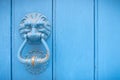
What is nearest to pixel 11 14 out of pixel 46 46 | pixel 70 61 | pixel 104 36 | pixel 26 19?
pixel 26 19

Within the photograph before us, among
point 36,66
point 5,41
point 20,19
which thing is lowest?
point 36,66

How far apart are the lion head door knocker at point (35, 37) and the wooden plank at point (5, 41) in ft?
0.27

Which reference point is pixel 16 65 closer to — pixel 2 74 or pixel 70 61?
pixel 2 74

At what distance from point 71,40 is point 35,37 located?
0.65 ft

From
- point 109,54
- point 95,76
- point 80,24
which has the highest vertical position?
point 80,24

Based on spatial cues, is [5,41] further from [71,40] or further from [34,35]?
[71,40]

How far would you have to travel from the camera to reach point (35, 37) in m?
1.19

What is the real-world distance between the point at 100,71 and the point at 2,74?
1.68ft

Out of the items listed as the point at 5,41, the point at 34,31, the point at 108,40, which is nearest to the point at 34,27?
the point at 34,31

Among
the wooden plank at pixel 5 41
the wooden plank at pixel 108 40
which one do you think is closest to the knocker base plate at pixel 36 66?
the wooden plank at pixel 5 41

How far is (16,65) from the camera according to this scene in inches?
50.0

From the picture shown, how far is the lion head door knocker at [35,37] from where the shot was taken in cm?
118

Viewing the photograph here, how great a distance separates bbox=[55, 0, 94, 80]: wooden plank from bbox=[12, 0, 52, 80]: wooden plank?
5cm

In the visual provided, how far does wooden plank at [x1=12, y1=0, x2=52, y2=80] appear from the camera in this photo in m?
1.26
